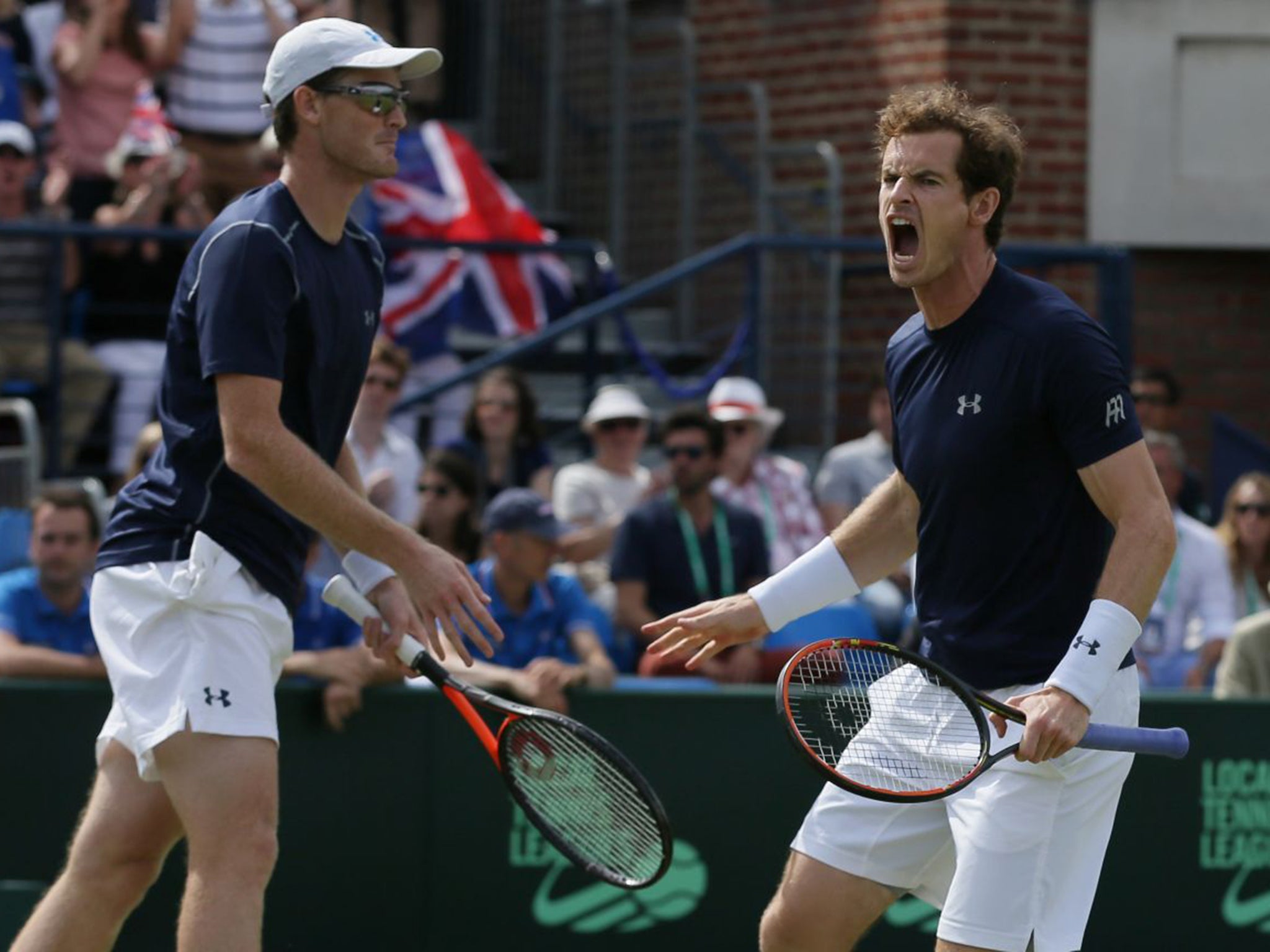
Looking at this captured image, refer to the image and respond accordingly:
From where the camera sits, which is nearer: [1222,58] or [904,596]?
[904,596]

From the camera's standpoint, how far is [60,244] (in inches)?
366

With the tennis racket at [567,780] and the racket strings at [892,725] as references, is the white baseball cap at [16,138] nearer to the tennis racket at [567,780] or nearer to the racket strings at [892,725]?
the tennis racket at [567,780]

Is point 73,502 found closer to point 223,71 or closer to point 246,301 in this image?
point 246,301

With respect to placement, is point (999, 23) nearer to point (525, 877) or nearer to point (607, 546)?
point (607, 546)

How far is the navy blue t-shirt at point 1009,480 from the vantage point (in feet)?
14.3

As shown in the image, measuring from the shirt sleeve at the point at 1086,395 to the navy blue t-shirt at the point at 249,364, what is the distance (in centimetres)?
159

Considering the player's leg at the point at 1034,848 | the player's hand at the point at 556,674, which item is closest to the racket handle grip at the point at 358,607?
the player's leg at the point at 1034,848

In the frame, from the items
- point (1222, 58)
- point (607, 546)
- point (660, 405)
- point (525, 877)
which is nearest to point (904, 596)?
point (607, 546)

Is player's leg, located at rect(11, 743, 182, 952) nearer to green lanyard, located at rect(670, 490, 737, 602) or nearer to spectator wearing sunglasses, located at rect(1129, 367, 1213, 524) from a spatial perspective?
green lanyard, located at rect(670, 490, 737, 602)

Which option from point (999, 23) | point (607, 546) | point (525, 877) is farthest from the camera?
point (999, 23)

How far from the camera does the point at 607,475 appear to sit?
9.34 m

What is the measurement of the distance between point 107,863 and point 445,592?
96 centimetres

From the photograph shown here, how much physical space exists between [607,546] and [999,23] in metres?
3.89

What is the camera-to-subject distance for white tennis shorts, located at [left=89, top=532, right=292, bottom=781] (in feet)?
15.5
